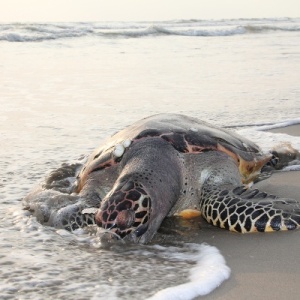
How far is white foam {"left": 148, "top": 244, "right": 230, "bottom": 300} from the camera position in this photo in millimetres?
3033

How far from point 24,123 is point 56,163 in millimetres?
2057

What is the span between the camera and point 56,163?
6137mm

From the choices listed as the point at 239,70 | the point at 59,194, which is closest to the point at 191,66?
the point at 239,70

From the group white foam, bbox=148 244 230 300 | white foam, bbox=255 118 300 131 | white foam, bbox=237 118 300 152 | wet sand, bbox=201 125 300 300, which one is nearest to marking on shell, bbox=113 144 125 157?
wet sand, bbox=201 125 300 300

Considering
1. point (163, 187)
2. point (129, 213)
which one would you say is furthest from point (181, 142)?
point (129, 213)

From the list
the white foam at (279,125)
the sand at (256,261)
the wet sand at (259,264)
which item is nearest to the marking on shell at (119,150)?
the sand at (256,261)

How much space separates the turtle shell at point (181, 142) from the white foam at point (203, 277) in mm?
1182

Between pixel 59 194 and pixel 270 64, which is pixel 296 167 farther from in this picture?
pixel 270 64

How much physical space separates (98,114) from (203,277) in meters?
5.75

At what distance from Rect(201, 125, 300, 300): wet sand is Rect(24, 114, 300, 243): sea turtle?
107 millimetres

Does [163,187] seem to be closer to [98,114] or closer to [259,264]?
[259,264]

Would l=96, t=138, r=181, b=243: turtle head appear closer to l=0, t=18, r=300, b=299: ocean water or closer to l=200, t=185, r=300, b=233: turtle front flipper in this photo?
l=0, t=18, r=300, b=299: ocean water

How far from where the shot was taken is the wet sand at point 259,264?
313 cm

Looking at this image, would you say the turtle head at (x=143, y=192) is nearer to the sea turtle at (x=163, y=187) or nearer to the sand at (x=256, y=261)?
the sea turtle at (x=163, y=187)
